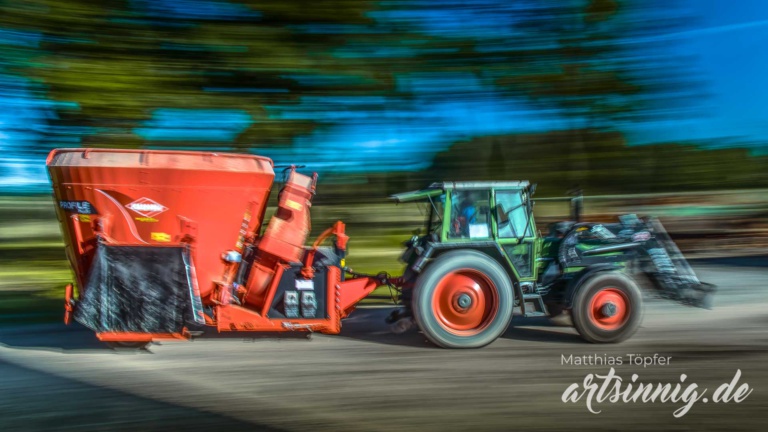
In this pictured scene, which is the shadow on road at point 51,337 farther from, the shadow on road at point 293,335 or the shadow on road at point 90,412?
the shadow on road at point 90,412

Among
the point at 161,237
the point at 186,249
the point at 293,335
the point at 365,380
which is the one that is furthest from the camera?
the point at 293,335

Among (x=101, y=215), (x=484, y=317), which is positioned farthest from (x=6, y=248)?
(x=484, y=317)

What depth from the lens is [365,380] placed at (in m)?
5.38

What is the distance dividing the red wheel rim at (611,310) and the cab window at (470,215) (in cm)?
129

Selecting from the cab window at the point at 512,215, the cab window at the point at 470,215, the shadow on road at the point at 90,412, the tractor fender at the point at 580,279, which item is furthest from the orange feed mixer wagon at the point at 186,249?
the tractor fender at the point at 580,279

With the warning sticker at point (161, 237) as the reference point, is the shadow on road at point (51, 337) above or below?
below

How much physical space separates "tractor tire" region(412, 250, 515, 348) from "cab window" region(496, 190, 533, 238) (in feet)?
1.35

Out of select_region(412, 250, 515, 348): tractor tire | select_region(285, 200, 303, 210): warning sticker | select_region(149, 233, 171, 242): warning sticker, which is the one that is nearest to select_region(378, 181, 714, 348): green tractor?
select_region(412, 250, 515, 348): tractor tire

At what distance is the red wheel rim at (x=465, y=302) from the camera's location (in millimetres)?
6438

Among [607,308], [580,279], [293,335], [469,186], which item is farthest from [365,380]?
[607,308]

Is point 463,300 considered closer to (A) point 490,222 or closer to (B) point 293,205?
(A) point 490,222

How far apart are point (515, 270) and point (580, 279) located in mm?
658

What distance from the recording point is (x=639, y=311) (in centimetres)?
643

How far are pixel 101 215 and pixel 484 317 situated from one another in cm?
395
